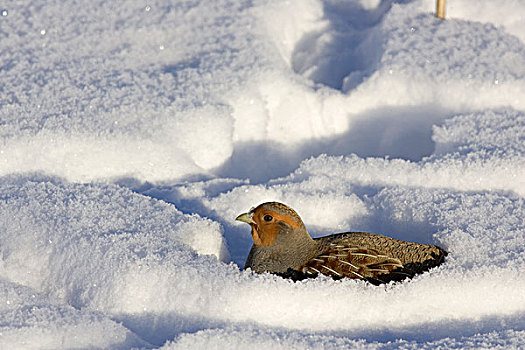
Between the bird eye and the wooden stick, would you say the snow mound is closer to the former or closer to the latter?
the bird eye

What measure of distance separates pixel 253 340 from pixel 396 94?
2519 millimetres

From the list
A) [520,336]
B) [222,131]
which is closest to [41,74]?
[222,131]

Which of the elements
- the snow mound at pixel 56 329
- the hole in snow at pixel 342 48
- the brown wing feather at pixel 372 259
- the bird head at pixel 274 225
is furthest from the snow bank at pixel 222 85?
the brown wing feather at pixel 372 259

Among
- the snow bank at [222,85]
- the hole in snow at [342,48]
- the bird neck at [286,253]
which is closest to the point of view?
the bird neck at [286,253]

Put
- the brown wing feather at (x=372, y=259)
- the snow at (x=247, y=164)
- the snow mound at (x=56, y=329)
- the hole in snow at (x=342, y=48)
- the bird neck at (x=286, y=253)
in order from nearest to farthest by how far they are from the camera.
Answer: the snow mound at (x=56, y=329) → the snow at (x=247, y=164) → the brown wing feather at (x=372, y=259) → the bird neck at (x=286, y=253) → the hole in snow at (x=342, y=48)

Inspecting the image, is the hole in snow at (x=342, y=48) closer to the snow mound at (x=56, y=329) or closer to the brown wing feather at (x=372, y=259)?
the brown wing feather at (x=372, y=259)

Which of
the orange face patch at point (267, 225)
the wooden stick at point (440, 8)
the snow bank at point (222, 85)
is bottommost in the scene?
the snow bank at point (222, 85)

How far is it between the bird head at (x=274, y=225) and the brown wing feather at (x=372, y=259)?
152 millimetres

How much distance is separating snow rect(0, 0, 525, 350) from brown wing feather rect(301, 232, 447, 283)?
75 mm

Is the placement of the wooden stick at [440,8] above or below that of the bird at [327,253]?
above

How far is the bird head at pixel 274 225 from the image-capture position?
305cm

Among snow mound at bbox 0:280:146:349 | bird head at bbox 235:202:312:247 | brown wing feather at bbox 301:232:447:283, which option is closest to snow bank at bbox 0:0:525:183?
bird head at bbox 235:202:312:247

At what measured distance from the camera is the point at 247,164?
4.32 metres

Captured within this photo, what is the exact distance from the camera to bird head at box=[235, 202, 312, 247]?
10.0 feet
